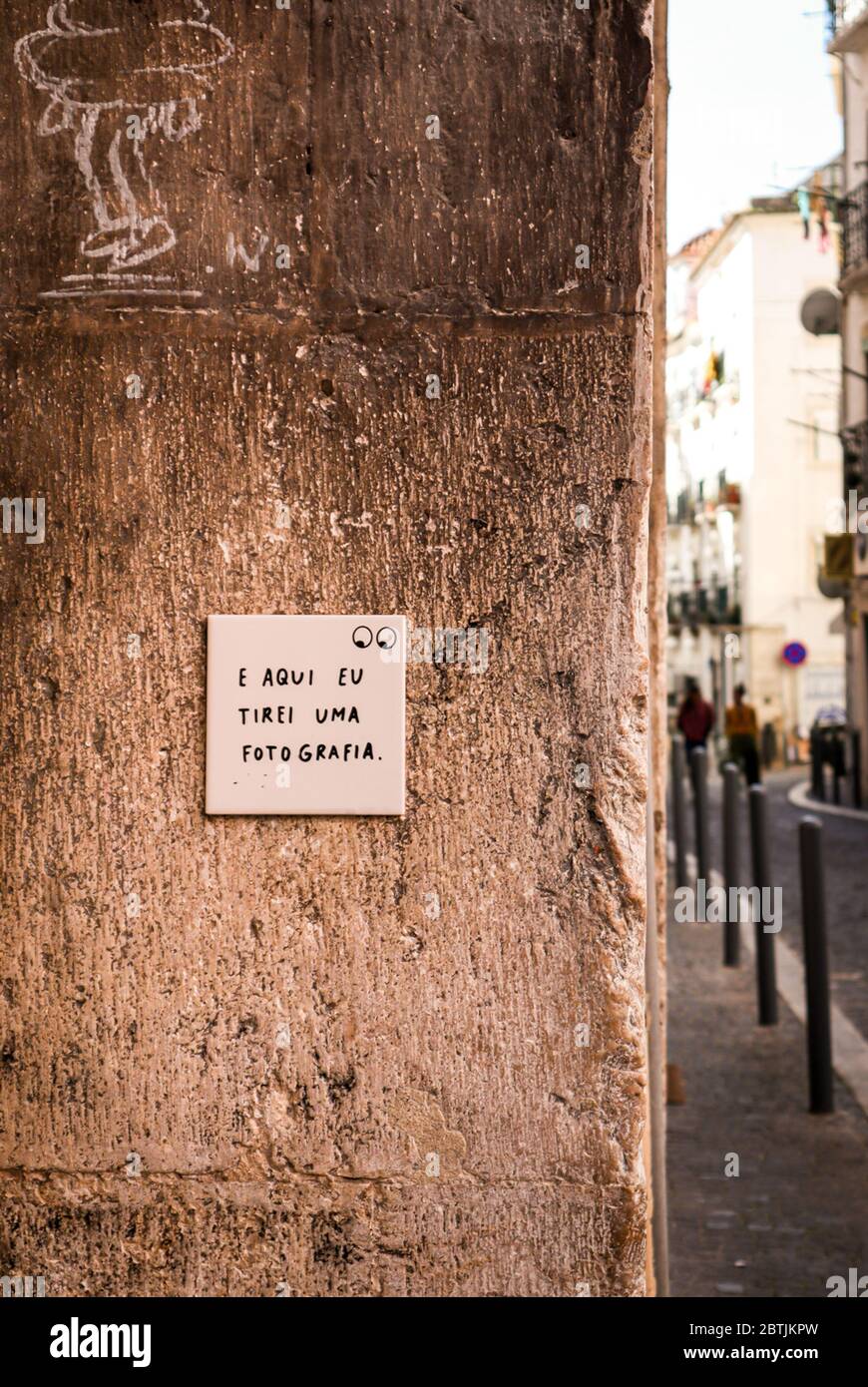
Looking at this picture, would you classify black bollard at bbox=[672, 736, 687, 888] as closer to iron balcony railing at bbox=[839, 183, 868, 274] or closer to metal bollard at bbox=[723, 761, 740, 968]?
metal bollard at bbox=[723, 761, 740, 968]

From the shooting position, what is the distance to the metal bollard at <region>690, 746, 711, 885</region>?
10461mm

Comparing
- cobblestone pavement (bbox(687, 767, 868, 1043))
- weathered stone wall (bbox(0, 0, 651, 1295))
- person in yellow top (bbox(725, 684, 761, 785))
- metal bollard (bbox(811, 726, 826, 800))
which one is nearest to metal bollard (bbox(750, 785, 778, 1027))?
cobblestone pavement (bbox(687, 767, 868, 1043))

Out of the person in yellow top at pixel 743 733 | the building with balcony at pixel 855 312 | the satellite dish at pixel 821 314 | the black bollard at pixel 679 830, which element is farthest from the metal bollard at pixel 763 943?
the satellite dish at pixel 821 314

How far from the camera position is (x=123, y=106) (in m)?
2.36

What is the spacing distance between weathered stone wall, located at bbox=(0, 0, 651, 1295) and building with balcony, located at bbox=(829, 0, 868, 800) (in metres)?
24.1

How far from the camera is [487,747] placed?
92.6 inches

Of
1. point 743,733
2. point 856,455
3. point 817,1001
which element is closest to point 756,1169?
point 817,1001

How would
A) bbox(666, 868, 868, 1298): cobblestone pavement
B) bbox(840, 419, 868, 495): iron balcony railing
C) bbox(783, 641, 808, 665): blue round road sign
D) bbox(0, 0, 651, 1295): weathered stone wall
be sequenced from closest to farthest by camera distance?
bbox(0, 0, 651, 1295): weathered stone wall < bbox(666, 868, 868, 1298): cobblestone pavement < bbox(840, 419, 868, 495): iron balcony railing < bbox(783, 641, 808, 665): blue round road sign

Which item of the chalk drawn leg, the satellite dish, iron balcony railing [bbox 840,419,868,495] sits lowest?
the chalk drawn leg

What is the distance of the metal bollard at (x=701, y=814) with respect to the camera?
10.5 meters

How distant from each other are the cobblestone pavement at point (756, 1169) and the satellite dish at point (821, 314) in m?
22.5

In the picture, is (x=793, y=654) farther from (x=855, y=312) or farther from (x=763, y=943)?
(x=763, y=943)
